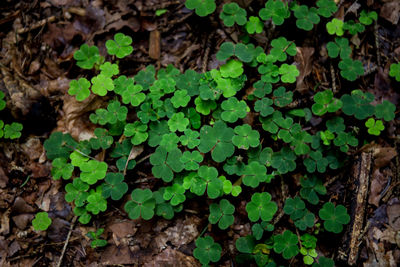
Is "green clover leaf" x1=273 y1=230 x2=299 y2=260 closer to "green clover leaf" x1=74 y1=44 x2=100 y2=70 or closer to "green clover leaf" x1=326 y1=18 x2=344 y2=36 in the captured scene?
"green clover leaf" x1=326 y1=18 x2=344 y2=36

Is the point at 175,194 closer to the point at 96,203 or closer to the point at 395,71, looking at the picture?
the point at 96,203

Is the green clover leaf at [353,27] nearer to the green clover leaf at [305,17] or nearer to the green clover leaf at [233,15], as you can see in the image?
the green clover leaf at [305,17]

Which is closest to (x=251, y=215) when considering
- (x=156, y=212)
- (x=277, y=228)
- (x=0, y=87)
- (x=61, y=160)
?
(x=277, y=228)

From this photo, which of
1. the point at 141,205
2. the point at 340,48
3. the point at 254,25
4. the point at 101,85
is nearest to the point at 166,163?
the point at 141,205

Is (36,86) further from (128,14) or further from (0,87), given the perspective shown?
(128,14)

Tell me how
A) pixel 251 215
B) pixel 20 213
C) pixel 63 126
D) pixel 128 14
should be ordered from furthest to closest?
pixel 128 14 < pixel 63 126 < pixel 20 213 < pixel 251 215
